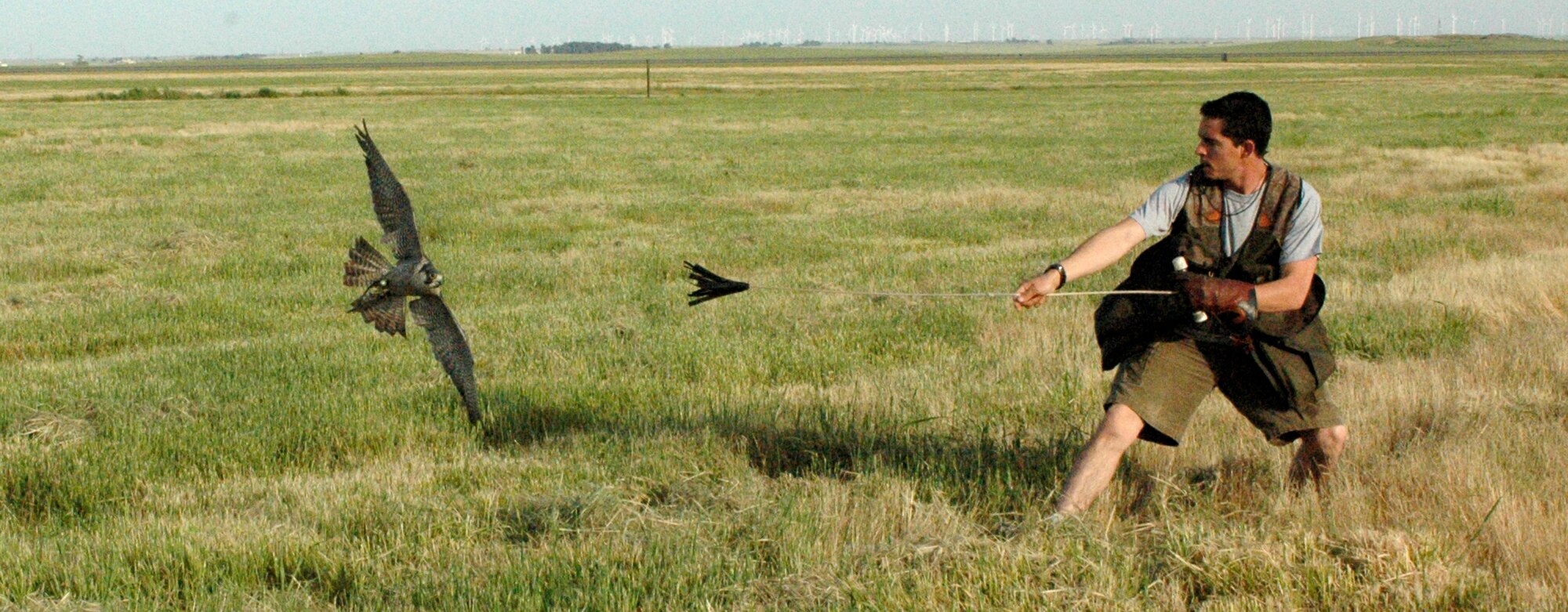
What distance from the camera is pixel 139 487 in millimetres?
5750

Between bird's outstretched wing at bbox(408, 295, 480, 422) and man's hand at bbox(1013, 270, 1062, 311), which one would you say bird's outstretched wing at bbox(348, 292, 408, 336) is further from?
man's hand at bbox(1013, 270, 1062, 311)

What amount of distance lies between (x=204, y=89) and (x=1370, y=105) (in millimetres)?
51234

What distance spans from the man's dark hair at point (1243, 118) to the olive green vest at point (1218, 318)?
211 millimetres

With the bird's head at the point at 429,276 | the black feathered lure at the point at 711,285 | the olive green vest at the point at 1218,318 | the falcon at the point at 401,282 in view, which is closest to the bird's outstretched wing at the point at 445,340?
the falcon at the point at 401,282

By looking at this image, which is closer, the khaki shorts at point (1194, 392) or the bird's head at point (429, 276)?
the khaki shorts at point (1194, 392)

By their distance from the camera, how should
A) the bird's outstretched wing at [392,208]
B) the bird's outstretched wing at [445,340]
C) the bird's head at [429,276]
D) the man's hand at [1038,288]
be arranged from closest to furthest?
1. the man's hand at [1038,288]
2. the bird's outstretched wing at [392,208]
3. the bird's head at [429,276]
4. the bird's outstretched wing at [445,340]

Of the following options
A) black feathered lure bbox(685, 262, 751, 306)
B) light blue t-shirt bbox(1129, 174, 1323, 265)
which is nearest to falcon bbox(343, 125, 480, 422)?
black feathered lure bbox(685, 262, 751, 306)

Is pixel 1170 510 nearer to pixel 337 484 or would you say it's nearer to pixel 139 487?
pixel 337 484

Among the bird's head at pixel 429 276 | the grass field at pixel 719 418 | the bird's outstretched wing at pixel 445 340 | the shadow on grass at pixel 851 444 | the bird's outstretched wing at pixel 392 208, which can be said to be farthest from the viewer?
the shadow on grass at pixel 851 444

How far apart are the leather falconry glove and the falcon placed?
256 cm

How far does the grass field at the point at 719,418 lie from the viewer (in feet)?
14.6

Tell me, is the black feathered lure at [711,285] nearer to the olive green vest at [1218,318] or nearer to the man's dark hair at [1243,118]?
the olive green vest at [1218,318]

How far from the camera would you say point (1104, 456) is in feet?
15.6

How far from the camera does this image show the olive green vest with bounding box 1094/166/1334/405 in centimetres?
483
